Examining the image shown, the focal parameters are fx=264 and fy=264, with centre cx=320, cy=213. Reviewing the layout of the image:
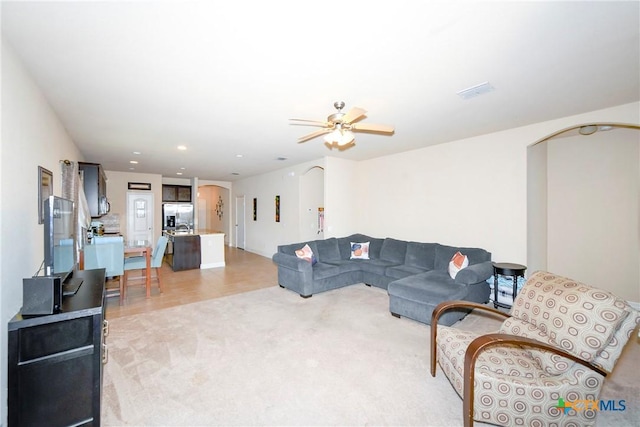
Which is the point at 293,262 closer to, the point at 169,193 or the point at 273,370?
the point at 273,370

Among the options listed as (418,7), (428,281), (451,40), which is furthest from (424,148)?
(418,7)

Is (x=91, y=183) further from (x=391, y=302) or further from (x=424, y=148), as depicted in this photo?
(x=424, y=148)

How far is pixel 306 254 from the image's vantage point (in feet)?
16.2

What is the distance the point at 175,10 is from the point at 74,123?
10.9 ft

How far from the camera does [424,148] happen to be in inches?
205

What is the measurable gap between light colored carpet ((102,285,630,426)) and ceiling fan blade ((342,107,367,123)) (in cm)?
237

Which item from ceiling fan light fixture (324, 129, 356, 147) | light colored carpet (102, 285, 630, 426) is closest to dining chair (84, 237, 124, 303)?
light colored carpet (102, 285, 630, 426)

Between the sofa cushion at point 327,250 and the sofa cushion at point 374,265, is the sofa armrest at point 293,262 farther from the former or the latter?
the sofa cushion at point 374,265

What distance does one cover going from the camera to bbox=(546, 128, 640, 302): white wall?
13.1ft

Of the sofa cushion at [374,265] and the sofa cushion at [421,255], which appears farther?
the sofa cushion at [374,265]

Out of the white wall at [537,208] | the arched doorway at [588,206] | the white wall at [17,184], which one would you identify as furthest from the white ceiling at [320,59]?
the arched doorway at [588,206]

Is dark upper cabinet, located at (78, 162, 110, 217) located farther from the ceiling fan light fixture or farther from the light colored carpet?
the ceiling fan light fixture

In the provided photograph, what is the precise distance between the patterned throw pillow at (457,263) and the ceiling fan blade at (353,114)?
9.12ft

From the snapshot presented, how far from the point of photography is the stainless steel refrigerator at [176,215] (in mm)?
9535
